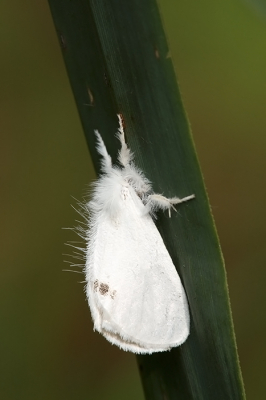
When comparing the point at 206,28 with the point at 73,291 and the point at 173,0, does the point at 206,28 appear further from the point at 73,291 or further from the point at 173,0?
the point at 73,291

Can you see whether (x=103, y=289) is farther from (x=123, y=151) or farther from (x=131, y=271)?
(x=123, y=151)

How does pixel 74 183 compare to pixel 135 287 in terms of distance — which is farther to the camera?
pixel 74 183

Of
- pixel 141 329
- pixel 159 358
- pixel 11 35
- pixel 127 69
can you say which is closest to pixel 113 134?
pixel 127 69

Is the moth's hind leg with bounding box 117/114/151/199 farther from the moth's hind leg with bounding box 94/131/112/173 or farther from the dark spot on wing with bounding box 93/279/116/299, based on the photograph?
the dark spot on wing with bounding box 93/279/116/299

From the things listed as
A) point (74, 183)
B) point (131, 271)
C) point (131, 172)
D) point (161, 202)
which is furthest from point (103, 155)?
point (74, 183)

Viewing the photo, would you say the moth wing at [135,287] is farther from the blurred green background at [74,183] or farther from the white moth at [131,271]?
the blurred green background at [74,183]

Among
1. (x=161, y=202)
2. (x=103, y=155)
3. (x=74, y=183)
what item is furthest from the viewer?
(x=74, y=183)

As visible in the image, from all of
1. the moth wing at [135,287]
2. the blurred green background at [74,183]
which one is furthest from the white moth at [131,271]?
the blurred green background at [74,183]

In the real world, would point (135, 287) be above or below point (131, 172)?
below
